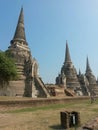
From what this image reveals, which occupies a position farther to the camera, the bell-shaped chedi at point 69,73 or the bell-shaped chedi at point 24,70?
the bell-shaped chedi at point 69,73

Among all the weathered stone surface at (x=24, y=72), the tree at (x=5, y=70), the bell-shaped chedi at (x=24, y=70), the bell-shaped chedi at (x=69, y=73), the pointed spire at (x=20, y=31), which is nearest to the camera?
the tree at (x=5, y=70)

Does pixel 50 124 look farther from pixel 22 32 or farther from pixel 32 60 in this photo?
pixel 22 32

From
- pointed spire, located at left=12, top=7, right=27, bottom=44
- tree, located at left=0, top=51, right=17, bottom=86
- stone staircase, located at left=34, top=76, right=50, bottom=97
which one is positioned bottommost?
stone staircase, located at left=34, top=76, right=50, bottom=97

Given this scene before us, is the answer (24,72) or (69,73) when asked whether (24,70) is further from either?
(69,73)

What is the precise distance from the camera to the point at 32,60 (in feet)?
144

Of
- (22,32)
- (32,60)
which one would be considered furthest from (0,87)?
(22,32)

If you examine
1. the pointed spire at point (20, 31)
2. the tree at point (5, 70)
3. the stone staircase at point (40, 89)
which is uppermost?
the pointed spire at point (20, 31)

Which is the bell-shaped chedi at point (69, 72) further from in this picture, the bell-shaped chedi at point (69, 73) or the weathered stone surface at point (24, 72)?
the weathered stone surface at point (24, 72)

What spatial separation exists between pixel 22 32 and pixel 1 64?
21.1 meters

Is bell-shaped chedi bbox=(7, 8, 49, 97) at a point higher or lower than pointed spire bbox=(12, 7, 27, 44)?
lower

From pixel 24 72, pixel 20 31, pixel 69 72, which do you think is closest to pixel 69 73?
pixel 69 72

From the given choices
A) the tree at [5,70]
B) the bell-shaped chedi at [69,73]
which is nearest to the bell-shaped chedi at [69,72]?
the bell-shaped chedi at [69,73]

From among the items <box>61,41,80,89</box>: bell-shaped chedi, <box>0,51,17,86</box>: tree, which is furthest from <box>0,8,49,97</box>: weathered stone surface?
<box>61,41,80,89</box>: bell-shaped chedi

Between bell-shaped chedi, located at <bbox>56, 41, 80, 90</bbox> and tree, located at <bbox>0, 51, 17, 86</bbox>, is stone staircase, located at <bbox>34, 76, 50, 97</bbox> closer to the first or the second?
tree, located at <bbox>0, 51, 17, 86</bbox>
